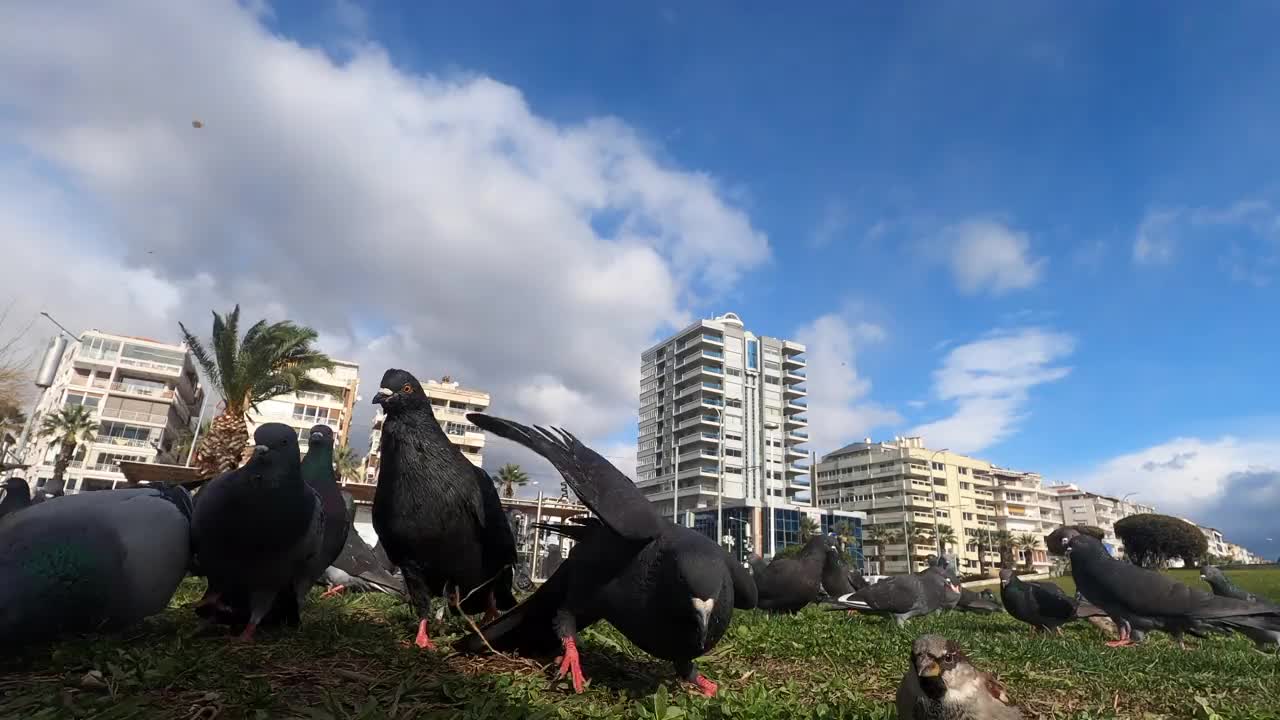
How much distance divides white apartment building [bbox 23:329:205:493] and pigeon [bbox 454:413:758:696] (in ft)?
232

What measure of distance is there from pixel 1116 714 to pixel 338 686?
4168 mm

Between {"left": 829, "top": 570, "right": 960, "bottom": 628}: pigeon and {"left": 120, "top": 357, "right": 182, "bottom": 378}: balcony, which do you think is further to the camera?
{"left": 120, "top": 357, "right": 182, "bottom": 378}: balcony

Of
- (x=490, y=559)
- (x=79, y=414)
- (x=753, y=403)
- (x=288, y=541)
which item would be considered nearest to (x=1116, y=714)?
(x=490, y=559)

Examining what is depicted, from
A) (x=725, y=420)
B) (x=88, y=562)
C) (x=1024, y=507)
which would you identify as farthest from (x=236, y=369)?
(x=1024, y=507)

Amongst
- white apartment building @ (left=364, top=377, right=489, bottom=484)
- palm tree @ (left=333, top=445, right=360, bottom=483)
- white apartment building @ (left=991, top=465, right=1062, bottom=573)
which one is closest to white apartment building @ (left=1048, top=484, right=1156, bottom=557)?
white apartment building @ (left=991, top=465, right=1062, bottom=573)

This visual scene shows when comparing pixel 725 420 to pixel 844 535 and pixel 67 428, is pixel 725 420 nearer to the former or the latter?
pixel 844 535

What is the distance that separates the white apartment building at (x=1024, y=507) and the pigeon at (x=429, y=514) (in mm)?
130502

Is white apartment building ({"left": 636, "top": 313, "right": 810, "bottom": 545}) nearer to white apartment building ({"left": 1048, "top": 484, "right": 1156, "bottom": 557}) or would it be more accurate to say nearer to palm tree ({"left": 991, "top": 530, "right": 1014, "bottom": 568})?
palm tree ({"left": 991, "top": 530, "right": 1014, "bottom": 568})

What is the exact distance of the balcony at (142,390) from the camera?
65875mm

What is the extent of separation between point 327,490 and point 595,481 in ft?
9.84

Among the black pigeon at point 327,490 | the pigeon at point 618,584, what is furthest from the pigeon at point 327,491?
the pigeon at point 618,584

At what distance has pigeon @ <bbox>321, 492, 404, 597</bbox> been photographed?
7293 millimetres

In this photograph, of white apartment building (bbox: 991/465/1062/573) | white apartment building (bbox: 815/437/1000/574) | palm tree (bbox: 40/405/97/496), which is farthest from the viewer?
white apartment building (bbox: 991/465/1062/573)

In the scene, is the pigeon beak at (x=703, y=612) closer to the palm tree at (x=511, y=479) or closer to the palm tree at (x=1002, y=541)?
the palm tree at (x=511, y=479)
